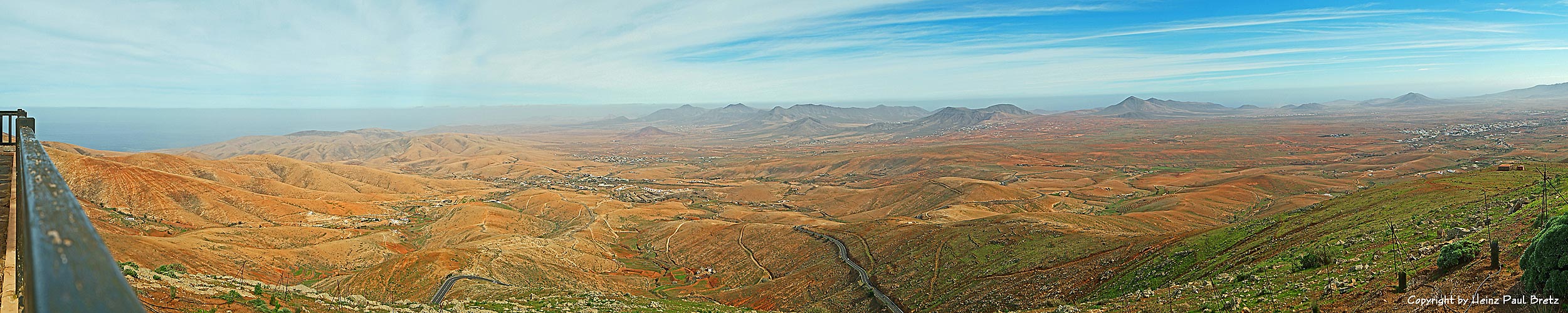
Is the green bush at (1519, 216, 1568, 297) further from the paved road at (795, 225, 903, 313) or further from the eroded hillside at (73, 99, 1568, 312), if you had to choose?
the paved road at (795, 225, 903, 313)

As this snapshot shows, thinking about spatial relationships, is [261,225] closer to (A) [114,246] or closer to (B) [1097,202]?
(A) [114,246]

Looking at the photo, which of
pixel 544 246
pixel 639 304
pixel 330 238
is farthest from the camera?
pixel 330 238

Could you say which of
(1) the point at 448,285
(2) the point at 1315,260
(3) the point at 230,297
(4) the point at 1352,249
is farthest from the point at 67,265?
(1) the point at 448,285

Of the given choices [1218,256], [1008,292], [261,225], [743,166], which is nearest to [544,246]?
[261,225]

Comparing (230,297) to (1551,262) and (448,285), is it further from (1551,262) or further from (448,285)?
(1551,262)

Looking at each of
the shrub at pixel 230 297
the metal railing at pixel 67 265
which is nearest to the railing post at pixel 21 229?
the metal railing at pixel 67 265
